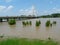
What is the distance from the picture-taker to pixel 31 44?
23.5ft

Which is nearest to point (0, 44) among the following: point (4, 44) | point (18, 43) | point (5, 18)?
point (4, 44)

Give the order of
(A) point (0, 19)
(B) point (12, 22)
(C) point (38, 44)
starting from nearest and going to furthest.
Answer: (C) point (38, 44), (B) point (12, 22), (A) point (0, 19)

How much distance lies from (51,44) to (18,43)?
143 centimetres

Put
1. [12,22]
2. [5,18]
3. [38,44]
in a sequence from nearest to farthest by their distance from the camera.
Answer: [38,44]
[12,22]
[5,18]

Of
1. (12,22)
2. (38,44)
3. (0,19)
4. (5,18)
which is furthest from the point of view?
(5,18)

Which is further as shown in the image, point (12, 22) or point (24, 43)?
point (12, 22)

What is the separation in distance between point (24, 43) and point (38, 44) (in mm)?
Answer: 651

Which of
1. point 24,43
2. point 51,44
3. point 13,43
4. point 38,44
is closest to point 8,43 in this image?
point 13,43

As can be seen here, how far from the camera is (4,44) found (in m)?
7.20

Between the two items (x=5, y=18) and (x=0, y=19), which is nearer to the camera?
(x=0, y=19)

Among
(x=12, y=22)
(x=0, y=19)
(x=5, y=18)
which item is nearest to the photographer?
(x=12, y=22)

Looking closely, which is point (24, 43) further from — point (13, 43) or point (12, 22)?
point (12, 22)

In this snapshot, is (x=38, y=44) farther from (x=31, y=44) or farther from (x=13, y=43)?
(x=13, y=43)

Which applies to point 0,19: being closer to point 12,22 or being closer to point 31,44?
point 12,22
